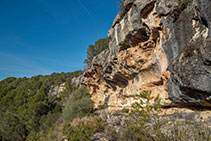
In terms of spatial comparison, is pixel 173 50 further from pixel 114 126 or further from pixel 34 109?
pixel 34 109

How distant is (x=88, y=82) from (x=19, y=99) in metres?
14.0

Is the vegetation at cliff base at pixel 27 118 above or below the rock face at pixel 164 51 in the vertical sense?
below

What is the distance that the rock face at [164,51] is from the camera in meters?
3.42

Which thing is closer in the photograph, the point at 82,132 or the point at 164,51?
the point at 164,51

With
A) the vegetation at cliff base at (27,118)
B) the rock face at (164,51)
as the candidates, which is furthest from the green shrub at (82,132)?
the vegetation at cliff base at (27,118)

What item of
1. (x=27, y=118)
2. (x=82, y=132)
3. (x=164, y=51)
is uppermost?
(x=164, y=51)

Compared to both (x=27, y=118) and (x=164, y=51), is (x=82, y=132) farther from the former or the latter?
(x=27, y=118)

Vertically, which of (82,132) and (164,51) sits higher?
(164,51)

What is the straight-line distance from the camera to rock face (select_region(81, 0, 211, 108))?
3.42m

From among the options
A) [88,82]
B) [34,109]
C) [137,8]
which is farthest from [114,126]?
[34,109]

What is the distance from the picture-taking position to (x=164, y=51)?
16.2ft

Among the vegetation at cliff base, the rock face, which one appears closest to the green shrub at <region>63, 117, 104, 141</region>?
the rock face

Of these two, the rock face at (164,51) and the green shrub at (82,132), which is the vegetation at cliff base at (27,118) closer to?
the green shrub at (82,132)

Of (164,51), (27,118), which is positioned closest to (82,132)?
(164,51)
